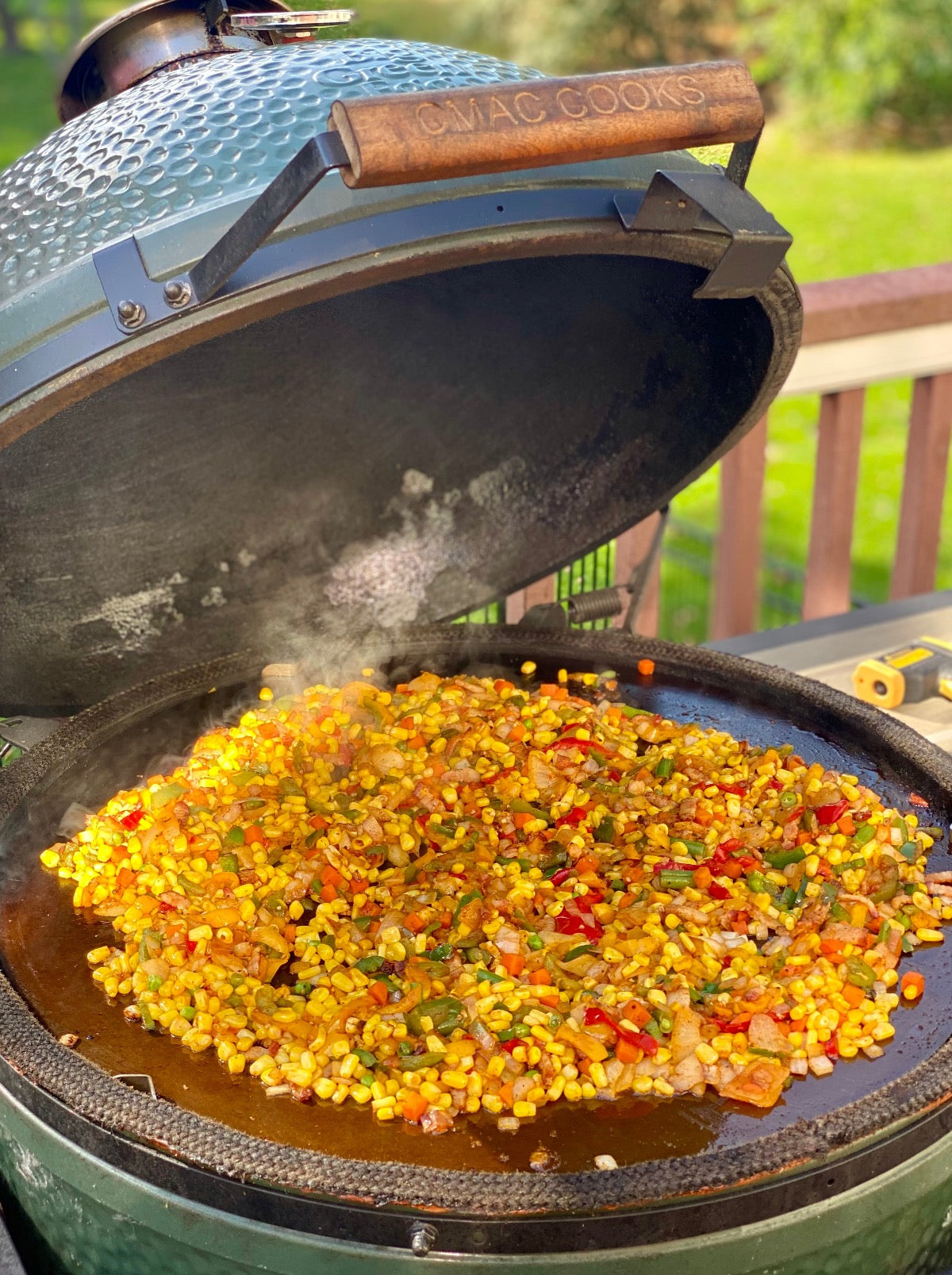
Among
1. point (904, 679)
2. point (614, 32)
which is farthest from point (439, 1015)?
point (614, 32)

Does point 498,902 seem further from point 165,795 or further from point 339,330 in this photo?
point 339,330

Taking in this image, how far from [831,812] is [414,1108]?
792 millimetres

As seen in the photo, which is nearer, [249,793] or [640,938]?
[640,938]

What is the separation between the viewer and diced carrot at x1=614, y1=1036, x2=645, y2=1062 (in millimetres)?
1488

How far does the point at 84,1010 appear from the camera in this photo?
1.58 metres

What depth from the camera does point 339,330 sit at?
208 cm

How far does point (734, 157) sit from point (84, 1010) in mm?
1292

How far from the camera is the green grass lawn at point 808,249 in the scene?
6562mm

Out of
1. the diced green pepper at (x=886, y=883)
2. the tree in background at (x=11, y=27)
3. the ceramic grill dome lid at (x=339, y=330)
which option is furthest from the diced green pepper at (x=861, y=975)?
the tree in background at (x=11, y=27)

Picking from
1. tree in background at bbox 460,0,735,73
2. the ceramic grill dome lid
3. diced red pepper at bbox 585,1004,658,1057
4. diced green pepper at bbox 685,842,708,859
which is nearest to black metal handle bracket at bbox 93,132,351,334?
the ceramic grill dome lid

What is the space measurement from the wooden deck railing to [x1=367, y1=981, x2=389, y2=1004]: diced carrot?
68.9 inches

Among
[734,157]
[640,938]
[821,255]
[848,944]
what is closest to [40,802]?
[640,938]

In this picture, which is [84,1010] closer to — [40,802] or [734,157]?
[40,802]

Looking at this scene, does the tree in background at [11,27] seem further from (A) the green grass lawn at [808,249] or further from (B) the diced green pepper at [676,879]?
(B) the diced green pepper at [676,879]
